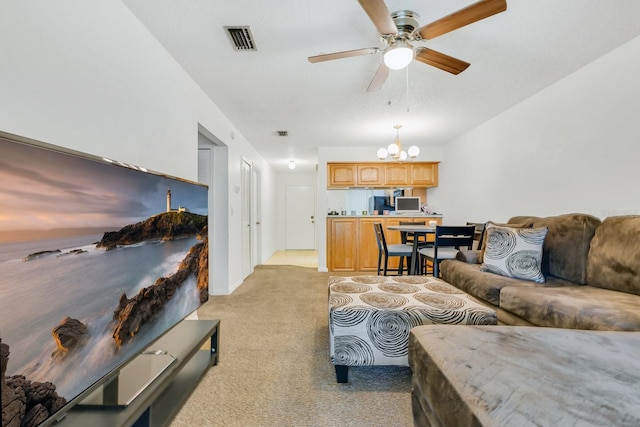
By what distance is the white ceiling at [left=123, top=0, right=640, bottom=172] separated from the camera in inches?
69.2

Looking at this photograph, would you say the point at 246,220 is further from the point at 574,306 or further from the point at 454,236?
the point at 574,306

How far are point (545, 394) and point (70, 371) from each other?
1.34 meters

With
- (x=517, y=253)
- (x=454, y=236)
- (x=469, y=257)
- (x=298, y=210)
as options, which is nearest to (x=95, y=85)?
(x=517, y=253)

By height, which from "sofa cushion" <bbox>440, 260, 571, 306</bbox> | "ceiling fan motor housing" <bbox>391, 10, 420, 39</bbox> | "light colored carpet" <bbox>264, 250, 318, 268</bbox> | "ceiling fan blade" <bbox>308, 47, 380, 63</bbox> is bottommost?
"light colored carpet" <bbox>264, 250, 318, 268</bbox>

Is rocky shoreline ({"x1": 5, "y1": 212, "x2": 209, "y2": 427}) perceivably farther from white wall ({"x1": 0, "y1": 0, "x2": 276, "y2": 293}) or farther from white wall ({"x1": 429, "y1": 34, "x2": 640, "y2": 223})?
white wall ({"x1": 429, "y1": 34, "x2": 640, "y2": 223})

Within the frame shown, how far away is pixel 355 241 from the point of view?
16.8ft

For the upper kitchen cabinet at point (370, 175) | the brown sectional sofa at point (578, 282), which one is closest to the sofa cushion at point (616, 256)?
the brown sectional sofa at point (578, 282)

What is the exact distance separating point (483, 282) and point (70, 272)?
2.55 meters

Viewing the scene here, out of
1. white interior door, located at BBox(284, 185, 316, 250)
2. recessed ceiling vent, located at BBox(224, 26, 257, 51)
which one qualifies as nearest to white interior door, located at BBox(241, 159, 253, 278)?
recessed ceiling vent, located at BBox(224, 26, 257, 51)

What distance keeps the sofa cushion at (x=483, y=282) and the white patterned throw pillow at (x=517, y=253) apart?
68 mm

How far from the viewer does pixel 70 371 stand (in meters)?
0.83

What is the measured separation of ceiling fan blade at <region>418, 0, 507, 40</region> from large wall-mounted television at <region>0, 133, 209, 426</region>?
1678 millimetres

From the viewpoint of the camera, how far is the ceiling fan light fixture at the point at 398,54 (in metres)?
1.68

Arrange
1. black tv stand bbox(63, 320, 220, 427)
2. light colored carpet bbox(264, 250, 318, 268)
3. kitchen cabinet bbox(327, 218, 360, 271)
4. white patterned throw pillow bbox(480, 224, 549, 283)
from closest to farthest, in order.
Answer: black tv stand bbox(63, 320, 220, 427), white patterned throw pillow bbox(480, 224, 549, 283), kitchen cabinet bbox(327, 218, 360, 271), light colored carpet bbox(264, 250, 318, 268)
